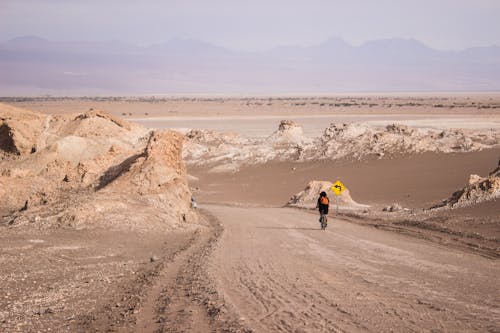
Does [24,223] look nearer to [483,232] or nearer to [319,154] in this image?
[483,232]

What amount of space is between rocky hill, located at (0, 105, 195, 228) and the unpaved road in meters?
2.98

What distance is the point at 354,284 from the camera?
428 inches

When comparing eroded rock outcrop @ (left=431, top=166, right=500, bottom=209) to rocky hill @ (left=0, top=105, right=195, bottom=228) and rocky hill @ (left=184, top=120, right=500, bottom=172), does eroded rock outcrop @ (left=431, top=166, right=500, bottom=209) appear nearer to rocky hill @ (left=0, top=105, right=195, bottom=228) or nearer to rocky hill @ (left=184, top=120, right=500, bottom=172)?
rocky hill @ (left=0, top=105, right=195, bottom=228)

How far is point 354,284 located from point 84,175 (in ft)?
41.6

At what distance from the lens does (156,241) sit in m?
15.7

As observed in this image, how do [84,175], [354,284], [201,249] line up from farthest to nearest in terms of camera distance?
1. [84,175]
2. [201,249]
3. [354,284]

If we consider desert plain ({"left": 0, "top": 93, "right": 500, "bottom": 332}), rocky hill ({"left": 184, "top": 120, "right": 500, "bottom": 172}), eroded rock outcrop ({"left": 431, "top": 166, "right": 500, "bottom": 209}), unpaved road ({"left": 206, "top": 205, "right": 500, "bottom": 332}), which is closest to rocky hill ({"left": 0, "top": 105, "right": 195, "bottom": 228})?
desert plain ({"left": 0, "top": 93, "right": 500, "bottom": 332})

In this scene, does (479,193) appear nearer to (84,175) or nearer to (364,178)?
(84,175)

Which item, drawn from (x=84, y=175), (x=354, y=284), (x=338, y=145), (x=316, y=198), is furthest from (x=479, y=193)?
(x=338, y=145)

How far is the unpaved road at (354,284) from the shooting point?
27.9ft

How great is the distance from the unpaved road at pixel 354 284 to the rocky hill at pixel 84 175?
9.77 feet

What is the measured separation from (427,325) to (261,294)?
2.79m

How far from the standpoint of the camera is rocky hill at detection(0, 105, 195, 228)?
17.0m

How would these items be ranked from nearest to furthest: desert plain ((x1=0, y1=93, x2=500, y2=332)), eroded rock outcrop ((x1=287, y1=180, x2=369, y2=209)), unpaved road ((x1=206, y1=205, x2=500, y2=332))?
unpaved road ((x1=206, y1=205, x2=500, y2=332)) < desert plain ((x1=0, y1=93, x2=500, y2=332)) < eroded rock outcrop ((x1=287, y1=180, x2=369, y2=209))
